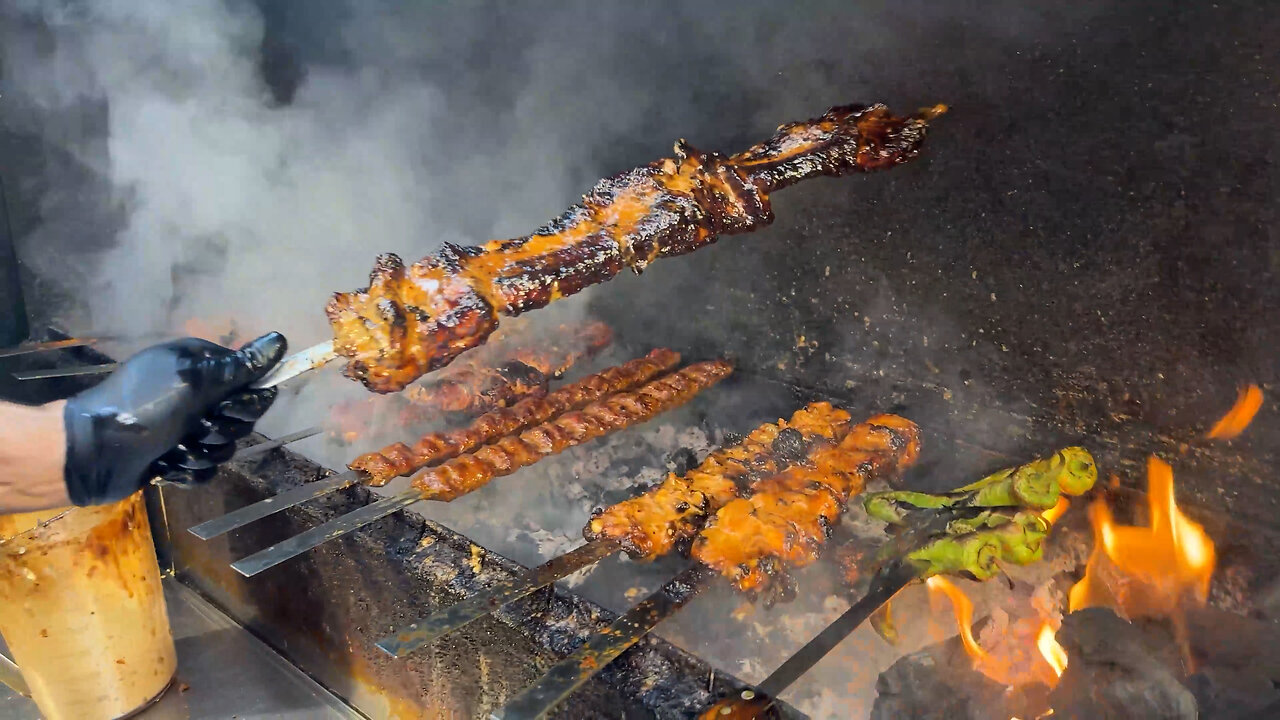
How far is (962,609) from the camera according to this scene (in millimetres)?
2602

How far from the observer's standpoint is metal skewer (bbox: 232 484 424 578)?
2.40 metres

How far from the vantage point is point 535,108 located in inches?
199

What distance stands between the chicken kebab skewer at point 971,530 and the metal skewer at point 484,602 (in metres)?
0.65

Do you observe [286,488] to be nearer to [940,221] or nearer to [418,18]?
[940,221]

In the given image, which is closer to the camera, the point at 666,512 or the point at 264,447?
the point at 666,512

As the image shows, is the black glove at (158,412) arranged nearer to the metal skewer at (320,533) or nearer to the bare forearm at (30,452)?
the bare forearm at (30,452)

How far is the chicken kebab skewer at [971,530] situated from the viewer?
2.41m

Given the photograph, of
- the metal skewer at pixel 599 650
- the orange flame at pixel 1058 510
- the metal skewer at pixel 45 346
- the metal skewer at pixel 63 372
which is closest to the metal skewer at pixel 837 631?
the metal skewer at pixel 599 650

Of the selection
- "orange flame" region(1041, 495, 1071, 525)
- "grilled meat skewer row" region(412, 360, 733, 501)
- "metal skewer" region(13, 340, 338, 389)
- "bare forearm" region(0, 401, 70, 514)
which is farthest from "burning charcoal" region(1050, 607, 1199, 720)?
"bare forearm" region(0, 401, 70, 514)

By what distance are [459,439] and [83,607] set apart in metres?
1.57

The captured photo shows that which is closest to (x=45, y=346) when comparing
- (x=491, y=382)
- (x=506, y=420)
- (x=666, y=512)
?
(x=491, y=382)

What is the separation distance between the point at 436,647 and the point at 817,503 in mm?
1382

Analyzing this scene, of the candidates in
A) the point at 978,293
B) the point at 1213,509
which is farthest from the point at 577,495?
the point at 1213,509

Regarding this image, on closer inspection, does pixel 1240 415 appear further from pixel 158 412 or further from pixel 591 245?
pixel 158 412
